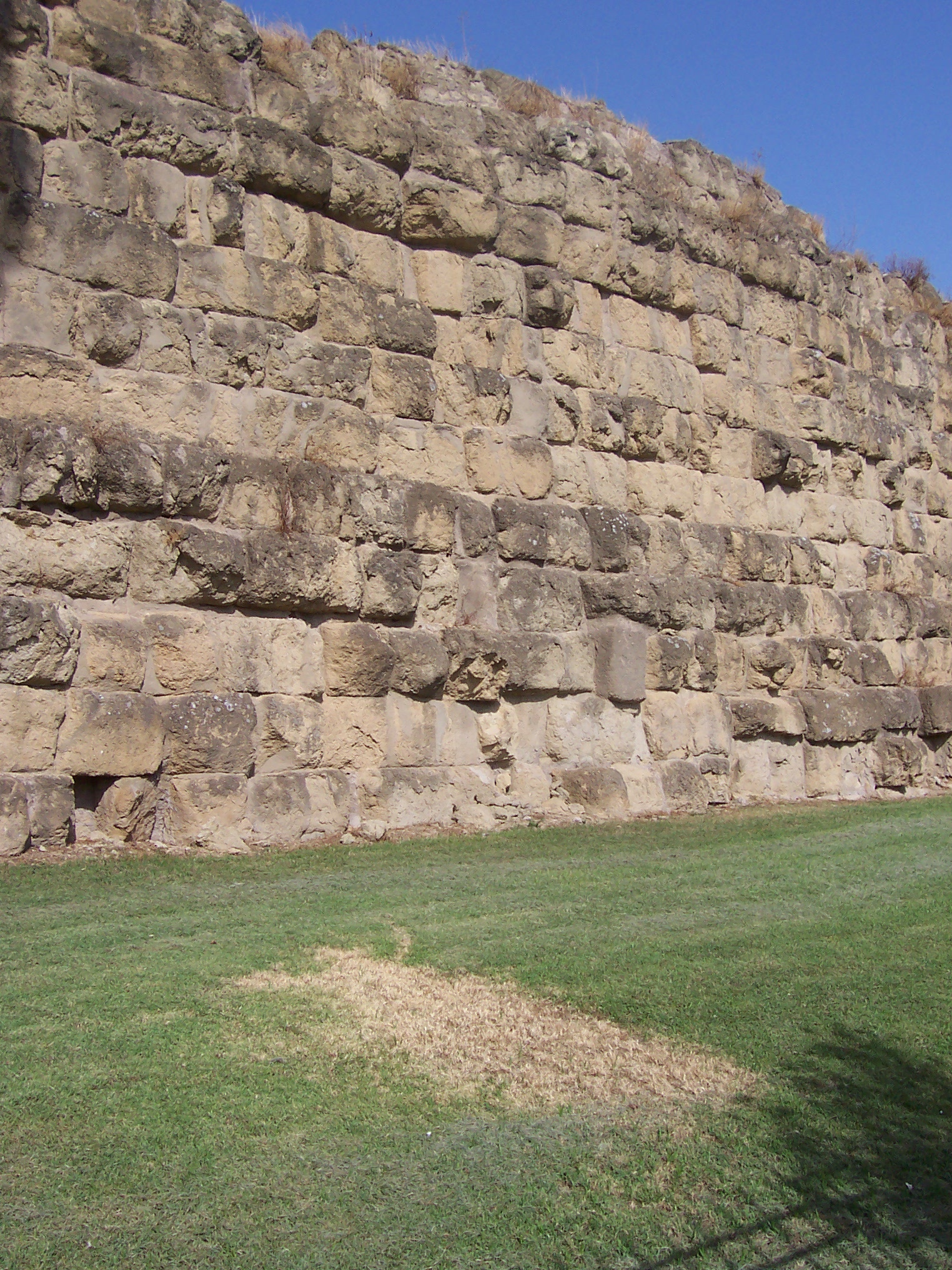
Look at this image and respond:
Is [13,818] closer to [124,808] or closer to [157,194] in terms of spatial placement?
[124,808]

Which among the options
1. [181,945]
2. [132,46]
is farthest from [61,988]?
[132,46]

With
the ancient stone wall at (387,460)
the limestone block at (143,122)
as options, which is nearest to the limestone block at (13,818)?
the ancient stone wall at (387,460)

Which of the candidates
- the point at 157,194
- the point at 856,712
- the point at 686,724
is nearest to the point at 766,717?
the point at 686,724

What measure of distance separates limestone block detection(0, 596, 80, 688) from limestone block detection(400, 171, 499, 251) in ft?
12.1

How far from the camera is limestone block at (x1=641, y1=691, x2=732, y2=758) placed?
901 cm

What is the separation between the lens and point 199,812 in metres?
6.67

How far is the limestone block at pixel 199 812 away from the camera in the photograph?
6629mm

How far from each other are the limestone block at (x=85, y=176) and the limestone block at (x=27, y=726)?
108 inches

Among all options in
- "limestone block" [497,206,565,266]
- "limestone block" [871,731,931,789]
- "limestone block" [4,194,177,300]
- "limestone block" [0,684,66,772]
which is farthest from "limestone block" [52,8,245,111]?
"limestone block" [871,731,931,789]

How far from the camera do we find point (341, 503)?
7.48 meters

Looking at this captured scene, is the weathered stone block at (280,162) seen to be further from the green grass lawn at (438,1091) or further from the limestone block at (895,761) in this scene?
the limestone block at (895,761)

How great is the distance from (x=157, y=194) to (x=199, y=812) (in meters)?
3.56

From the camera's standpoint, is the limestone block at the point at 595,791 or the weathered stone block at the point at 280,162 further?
the limestone block at the point at 595,791

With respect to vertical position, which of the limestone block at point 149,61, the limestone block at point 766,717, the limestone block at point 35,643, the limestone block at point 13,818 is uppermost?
the limestone block at point 149,61
